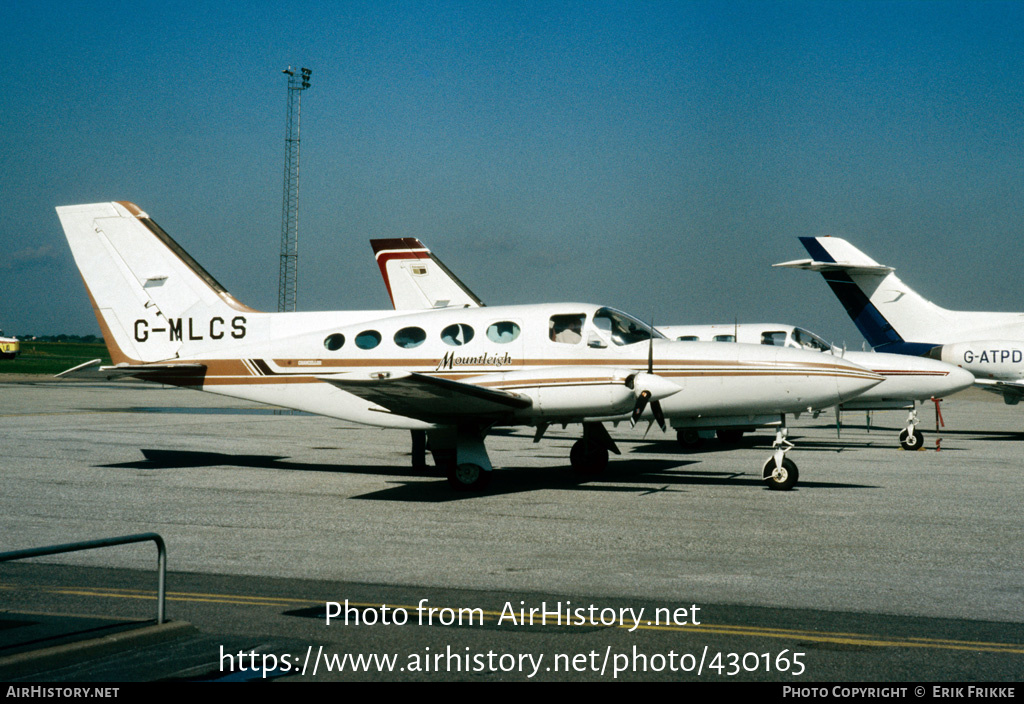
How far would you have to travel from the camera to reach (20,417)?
27.1 meters

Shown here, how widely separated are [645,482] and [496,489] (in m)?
2.65

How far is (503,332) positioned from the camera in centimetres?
1538

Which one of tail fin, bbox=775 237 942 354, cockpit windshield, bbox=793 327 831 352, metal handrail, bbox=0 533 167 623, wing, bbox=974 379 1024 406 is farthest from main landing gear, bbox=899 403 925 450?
metal handrail, bbox=0 533 167 623

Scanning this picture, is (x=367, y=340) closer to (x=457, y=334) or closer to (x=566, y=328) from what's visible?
(x=457, y=334)

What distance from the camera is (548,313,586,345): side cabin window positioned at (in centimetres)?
1504

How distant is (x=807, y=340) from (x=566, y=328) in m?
10.1

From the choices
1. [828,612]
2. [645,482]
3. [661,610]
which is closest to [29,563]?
[661,610]

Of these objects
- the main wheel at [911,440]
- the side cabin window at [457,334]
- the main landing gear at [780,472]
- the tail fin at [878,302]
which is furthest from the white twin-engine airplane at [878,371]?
the side cabin window at [457,334]

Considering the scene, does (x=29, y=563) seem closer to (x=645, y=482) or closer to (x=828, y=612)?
(x=828, y=612)

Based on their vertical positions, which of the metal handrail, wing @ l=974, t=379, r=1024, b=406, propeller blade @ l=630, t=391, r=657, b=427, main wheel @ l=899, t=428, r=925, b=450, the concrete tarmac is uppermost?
wing @ l=974, t=379, r=1024, b=406

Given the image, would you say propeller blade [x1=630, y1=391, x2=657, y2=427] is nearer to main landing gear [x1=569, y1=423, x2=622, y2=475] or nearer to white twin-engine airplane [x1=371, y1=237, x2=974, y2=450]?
main landing gear [x1=569, y1=423, x2=622, y2=475]

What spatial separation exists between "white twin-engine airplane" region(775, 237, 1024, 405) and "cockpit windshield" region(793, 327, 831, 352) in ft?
19.3

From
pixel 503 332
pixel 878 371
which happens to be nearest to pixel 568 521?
pixel 503 332
